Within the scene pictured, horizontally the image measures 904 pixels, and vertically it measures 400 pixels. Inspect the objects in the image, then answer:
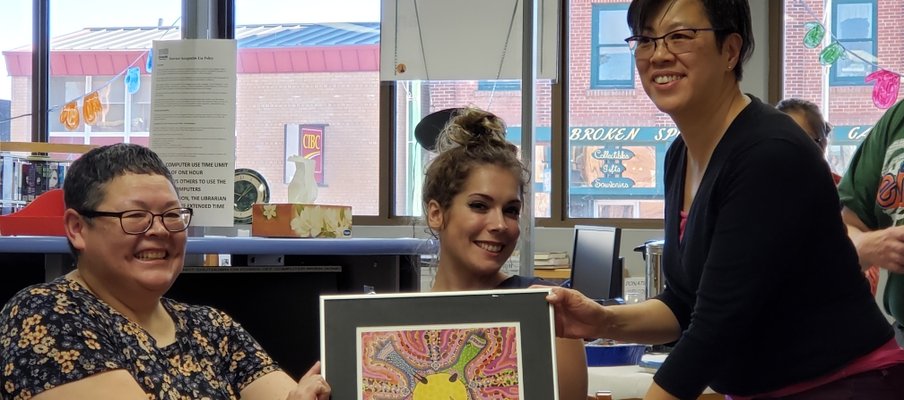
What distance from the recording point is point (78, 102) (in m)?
7.41

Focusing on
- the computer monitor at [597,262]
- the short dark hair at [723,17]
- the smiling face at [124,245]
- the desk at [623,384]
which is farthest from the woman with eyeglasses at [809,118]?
the smiling face at [124,245]

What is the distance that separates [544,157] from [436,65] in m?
1.00

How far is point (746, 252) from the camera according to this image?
4.60 feet

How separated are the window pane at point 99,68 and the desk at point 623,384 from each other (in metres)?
5.49

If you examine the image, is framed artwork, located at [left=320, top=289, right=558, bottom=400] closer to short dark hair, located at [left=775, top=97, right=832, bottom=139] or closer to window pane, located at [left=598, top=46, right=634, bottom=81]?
short dark hair, located at [left=775, top=97, right=832, bottom=139]

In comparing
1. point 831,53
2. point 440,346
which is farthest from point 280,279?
point 831,53

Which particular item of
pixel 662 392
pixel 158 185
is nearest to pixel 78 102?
pixel 158 185

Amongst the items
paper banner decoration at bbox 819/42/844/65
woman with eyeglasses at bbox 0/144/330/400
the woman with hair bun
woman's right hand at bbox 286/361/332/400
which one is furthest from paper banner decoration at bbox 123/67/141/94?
woman's right hand at bbox 286/361/332/400

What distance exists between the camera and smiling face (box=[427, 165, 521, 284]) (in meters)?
1.86

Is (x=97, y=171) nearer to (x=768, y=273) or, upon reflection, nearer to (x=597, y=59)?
(x=768, y=273)

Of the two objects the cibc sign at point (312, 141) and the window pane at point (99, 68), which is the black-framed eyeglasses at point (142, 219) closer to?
the cibc sign at point (312, 141)

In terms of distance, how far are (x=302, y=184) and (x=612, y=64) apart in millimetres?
4300

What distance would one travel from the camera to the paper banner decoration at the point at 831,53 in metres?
6.42

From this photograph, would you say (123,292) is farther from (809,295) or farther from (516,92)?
(516,92)
